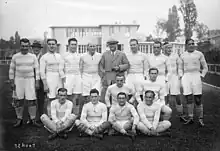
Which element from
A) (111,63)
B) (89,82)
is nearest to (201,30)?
(111,63)

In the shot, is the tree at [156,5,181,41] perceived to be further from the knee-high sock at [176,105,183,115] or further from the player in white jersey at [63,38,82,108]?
the player in white jersey at [63,38,82,108]

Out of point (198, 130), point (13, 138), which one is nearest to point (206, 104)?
point (198, 130)

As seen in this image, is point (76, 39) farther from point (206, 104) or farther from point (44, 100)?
point (206, 104)

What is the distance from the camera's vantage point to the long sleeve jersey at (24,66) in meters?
4.72

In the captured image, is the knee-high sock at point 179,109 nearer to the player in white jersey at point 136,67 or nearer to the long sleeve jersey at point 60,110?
the player in white jersey at point 136,67

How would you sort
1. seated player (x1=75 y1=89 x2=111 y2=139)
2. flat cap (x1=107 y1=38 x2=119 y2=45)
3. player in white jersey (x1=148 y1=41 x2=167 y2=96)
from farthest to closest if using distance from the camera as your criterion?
player in white jersey (x1=148 y1=41 x2=167 y2=96)
flat cap (x1=107 y1=38 x2=119 y2=45)
seated player (x1=75 y1=89 x2=111 y2=139)

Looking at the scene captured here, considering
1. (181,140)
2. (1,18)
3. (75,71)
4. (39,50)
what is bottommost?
(181,140)

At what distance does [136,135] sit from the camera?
14.9 feet

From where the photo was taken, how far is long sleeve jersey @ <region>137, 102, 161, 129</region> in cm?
454

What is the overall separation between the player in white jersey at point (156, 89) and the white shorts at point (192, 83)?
0.40 metres

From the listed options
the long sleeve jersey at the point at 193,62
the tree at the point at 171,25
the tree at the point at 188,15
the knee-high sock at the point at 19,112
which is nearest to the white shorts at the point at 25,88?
the knee-high sock at the point at 19,112

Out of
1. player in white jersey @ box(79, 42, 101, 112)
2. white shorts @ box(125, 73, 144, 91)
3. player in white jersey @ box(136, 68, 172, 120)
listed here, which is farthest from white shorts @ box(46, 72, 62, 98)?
player in white jersey @ box(136, 68, 172, 120)

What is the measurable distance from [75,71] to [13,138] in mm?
1426

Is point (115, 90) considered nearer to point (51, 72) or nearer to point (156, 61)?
point (156, 61)
